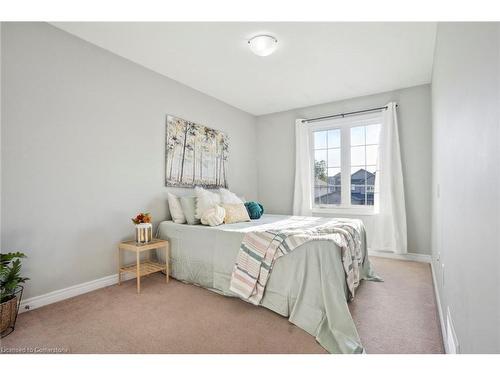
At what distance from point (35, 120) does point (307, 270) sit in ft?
8.49

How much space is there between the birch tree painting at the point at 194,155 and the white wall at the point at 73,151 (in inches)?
5.4

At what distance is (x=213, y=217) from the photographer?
9.75 ft

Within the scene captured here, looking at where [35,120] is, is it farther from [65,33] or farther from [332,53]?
[332,53]

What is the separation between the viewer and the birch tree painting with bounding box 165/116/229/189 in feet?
11.2

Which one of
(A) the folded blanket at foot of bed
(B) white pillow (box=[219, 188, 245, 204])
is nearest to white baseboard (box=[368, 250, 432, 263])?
(A) the folded blanket at foot of bed

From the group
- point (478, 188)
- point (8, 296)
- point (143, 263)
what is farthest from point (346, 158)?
point (8, 296)

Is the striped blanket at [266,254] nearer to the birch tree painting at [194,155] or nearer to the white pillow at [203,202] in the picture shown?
the white pillow at [203,202]

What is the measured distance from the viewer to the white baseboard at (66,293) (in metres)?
2.14

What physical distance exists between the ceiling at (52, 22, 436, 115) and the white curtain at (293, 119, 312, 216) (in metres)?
0.77

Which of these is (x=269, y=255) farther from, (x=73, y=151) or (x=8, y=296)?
(x=73, y=151)

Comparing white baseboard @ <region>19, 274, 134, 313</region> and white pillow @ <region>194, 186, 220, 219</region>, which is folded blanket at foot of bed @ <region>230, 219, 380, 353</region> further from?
white baseboard @ <region>19, 274, 134, 313</region>

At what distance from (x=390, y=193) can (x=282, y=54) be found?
249 cm

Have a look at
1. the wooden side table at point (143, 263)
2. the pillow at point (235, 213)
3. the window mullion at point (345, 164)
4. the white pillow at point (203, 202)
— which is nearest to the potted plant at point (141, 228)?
the wooden side table at point (143, 263)

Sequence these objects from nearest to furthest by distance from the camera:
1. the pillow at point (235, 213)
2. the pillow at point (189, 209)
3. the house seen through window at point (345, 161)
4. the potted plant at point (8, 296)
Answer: the potted plant at point (8, 296) → the pillow at point (189, 209) → the pillow at point (235, 213) → the house seen through window at point (345, 161)
